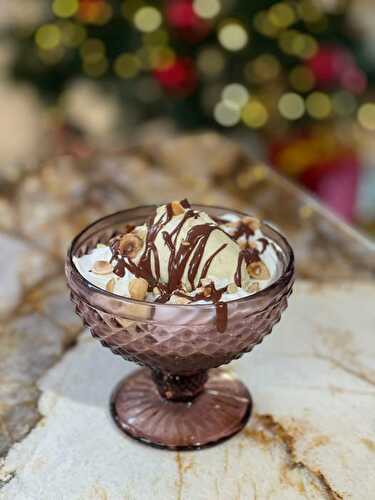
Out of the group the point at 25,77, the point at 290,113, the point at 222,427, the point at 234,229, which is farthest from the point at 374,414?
the point at 25,77

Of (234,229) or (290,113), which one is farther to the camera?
(290,113)

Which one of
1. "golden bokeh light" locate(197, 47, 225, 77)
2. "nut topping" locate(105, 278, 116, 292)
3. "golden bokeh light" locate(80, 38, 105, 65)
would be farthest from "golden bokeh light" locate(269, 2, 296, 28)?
"nut topping" locate(105, 278, 116, 292)

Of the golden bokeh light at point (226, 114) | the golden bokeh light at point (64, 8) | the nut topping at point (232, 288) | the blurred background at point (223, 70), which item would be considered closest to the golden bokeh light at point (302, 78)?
the blurred background at point (223, 70)

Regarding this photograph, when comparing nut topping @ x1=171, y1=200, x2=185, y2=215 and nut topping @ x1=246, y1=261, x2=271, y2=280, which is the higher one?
nut topping @ x1=171, y1=200, x2=185, y2=215

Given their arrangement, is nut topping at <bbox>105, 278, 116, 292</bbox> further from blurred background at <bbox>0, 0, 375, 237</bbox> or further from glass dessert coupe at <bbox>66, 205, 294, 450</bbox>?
blurred background at <bbox>0, 0, 375, 237</bbox>

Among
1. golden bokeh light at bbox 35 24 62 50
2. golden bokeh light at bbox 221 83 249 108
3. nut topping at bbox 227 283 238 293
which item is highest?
nut topping at bbox 227 283 238 293

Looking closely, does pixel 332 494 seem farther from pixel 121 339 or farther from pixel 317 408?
pixel 121 339

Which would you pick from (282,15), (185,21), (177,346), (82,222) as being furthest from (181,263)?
(282,15)
